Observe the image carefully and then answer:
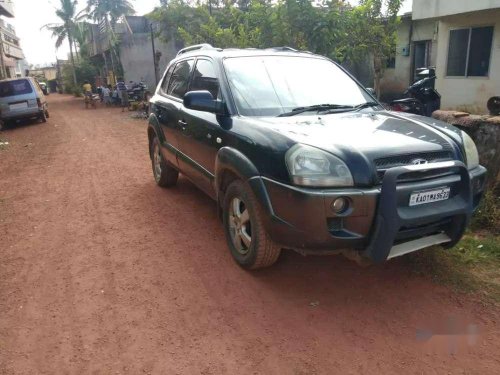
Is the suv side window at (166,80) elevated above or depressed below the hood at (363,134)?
above

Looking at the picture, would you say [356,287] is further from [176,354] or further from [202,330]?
[176,354]

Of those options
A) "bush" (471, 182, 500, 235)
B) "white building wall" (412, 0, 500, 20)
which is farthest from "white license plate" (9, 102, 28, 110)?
"bush" (471, 182, 500, 235)

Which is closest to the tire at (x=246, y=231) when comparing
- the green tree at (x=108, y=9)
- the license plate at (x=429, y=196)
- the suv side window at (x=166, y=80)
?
the license plate at (x=429, y=196)

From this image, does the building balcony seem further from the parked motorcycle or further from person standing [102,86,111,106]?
the parked motorcycle

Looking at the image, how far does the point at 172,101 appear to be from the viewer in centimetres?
498

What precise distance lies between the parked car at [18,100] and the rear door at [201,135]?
1171 centimetres

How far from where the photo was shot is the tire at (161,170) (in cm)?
572

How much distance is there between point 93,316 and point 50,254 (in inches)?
51.7

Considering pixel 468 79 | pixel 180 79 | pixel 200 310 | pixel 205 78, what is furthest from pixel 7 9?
pixel 200 310

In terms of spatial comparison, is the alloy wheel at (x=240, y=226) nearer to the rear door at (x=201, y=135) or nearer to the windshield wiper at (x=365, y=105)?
the rear door at (x=201, y=135)

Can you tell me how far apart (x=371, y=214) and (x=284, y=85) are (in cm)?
162

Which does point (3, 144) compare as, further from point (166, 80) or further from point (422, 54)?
point (422, 54)

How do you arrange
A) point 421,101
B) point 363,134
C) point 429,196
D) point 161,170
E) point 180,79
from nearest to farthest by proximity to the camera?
point 429,196 < point 363,134 < point 180,79 < point 161,170 < point 421,101

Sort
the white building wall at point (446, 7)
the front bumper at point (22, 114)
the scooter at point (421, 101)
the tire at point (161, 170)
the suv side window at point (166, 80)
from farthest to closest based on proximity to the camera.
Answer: the front bumper at point (22, 114) → the white building wall at point (446, 7) → the scooter at point (421, 101) → the tire at point (161, 170) → the suv side window at point (166, 80)
